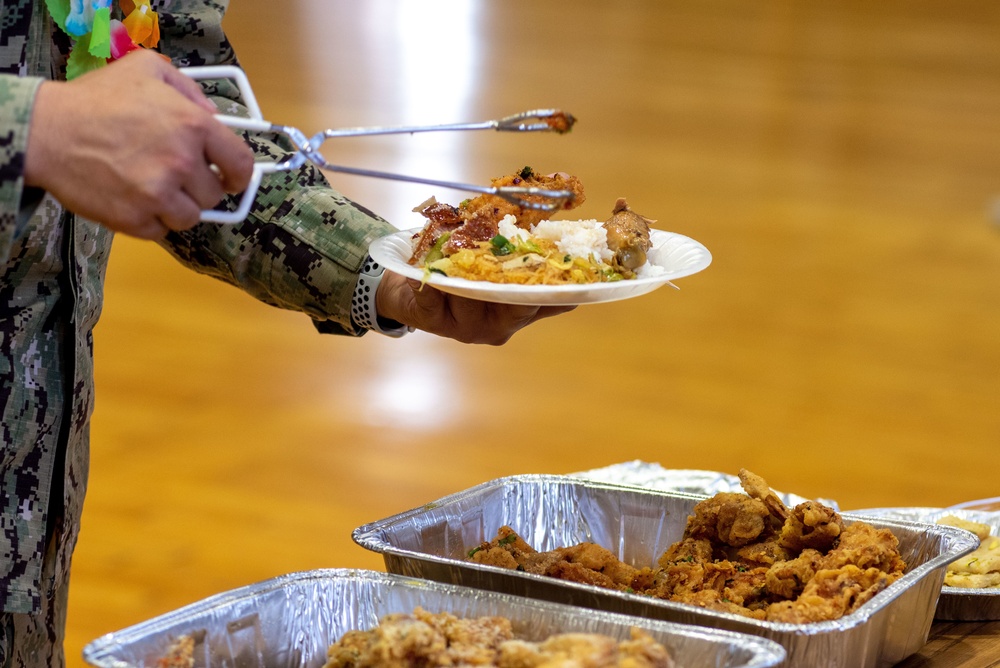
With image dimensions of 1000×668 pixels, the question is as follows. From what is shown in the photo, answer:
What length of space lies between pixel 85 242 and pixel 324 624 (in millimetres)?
501

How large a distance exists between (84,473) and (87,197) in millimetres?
589

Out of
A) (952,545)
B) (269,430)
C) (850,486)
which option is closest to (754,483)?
(952,545)

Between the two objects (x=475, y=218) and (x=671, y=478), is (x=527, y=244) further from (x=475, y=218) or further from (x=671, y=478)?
(x=671, y=478)

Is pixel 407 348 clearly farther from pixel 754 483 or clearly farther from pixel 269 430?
pixel 754 483

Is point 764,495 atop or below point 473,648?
atop

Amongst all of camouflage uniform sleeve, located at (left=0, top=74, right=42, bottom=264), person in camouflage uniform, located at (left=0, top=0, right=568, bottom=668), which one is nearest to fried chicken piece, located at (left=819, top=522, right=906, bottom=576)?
person in camouflage uniform, located at (left=0, top=0, right=568, bottom=668)

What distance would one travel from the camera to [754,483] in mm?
1285

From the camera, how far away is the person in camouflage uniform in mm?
896

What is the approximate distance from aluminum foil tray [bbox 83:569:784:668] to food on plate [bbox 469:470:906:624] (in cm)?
14

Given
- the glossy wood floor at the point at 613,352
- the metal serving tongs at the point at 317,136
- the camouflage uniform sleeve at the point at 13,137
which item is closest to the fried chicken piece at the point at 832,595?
the metal serving tongs at the point at 317,136

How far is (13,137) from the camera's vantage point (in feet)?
2.93

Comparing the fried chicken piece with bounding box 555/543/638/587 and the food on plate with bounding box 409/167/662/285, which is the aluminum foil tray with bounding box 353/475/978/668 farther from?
the food on plate with bounding box 409/167/662/285

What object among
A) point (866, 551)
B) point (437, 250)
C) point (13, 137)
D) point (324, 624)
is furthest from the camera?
point (437, 250)

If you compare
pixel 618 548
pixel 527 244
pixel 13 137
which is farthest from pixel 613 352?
pixel 13 137
